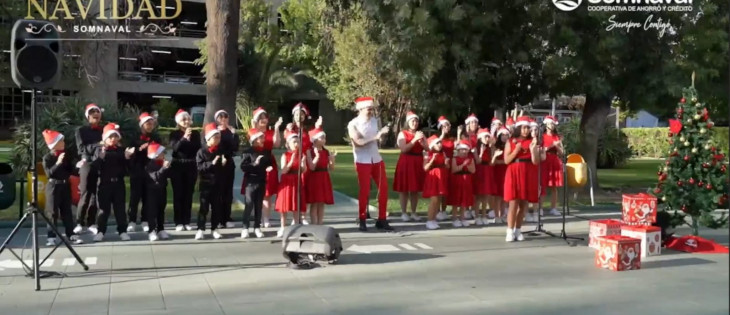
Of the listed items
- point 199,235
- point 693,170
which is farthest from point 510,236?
point 199,235

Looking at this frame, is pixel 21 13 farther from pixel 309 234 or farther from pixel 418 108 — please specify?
pixel 309 234

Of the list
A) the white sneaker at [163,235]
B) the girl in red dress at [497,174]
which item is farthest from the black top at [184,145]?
the girl in red dress at [497,174]

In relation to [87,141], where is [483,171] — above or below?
below

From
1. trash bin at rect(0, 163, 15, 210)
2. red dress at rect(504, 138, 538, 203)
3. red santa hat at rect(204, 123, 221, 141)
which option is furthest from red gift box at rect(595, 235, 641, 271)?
trash bin at rect(0, 163, 15, 210)

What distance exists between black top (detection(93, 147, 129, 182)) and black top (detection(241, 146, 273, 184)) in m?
1.75

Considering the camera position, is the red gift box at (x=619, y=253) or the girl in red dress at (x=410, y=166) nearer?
the red gift box at (x=619, y=253)

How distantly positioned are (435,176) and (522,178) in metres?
2.11

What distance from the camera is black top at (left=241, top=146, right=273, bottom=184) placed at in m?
11.2

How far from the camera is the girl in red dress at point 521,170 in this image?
34.0ft

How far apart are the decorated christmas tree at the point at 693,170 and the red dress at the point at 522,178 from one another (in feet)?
6.08

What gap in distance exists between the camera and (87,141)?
11.1m

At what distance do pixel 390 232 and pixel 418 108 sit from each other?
524 cm

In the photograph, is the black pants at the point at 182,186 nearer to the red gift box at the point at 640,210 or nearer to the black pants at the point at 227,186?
the black pants at the point at 227,186

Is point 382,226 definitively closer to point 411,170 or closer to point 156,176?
Answer: point 411,170
